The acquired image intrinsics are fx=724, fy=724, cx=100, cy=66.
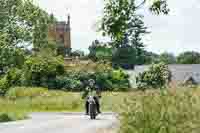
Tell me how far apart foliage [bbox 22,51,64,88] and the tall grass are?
56517 mm

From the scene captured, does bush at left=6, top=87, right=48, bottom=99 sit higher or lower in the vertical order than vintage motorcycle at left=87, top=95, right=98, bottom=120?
lower

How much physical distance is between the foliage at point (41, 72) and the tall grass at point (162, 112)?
5652 cm

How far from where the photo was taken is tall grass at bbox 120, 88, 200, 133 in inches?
535

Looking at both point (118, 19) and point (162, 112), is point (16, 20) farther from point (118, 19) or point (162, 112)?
point (118, 19)

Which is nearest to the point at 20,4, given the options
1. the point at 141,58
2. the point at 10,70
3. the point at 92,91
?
the point at 10,70

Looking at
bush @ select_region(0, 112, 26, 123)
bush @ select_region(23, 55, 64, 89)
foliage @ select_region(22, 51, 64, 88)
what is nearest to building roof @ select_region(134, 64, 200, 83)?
foliage @ select_region(22, 51, 64, 88)

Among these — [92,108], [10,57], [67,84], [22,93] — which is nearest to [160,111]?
[92,108]

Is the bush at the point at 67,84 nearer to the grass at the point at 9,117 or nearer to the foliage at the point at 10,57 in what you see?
the foliage at the point at 10,57

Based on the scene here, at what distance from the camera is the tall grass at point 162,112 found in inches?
535

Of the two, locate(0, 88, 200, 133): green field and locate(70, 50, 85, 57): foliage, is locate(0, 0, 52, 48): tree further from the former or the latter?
locate(70, 50, 85, 57): foliage

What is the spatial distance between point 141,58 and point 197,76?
4290 centimetres

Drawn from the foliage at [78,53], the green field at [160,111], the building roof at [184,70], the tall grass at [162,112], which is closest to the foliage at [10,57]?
the green field at [160,111]

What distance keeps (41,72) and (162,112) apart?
5919 centimetres

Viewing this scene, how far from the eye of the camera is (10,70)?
4138 cm
